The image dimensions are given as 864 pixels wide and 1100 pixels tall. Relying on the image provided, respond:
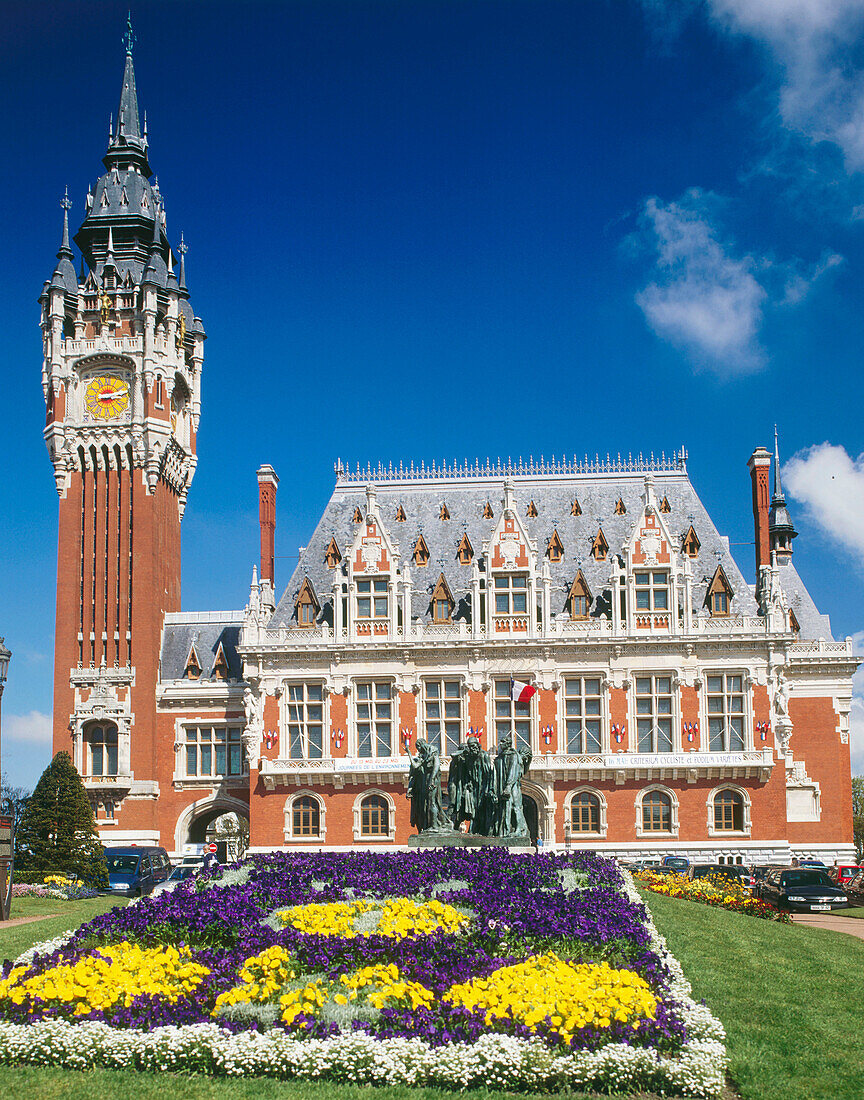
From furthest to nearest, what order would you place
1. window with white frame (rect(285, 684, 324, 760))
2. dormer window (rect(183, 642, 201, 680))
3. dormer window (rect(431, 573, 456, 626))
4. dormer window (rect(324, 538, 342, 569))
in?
dormer window (rect(183, 642, 201, 680)), dormer window (rect(324, 538, 342, 569)), dormer window (rect(431, 573, 456, 626)), window with white frame (rect(285, 684, 324, 760))

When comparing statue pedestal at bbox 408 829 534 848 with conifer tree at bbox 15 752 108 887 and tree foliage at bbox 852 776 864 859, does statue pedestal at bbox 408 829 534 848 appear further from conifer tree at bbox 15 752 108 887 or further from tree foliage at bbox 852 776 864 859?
tree foliage at bbox 852 776 864 859

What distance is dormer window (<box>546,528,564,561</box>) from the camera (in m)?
56.2

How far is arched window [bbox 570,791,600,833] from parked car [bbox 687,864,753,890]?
10324 mm

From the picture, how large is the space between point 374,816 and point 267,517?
17.3 m

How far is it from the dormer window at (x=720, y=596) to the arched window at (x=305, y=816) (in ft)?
67.4

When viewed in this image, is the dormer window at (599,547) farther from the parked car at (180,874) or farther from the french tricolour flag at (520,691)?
the parked car at (180,874)

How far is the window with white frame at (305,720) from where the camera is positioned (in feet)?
176

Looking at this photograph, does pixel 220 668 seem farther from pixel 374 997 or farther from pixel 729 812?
pixel 374 997

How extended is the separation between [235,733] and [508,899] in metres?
38.8

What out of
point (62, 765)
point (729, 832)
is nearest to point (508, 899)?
point (729, 832)

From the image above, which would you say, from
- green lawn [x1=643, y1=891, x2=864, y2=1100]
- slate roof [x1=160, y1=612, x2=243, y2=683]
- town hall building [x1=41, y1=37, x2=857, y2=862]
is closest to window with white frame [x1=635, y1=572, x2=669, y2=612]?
town hall building [x1=41, y1=37, x2=857, y2=862]

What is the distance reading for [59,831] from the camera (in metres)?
47.9

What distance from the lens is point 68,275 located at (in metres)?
63.3

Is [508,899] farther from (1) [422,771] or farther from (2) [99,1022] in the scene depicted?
(1) [422,771]
